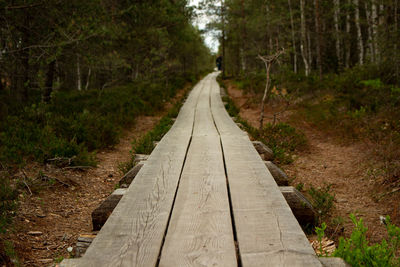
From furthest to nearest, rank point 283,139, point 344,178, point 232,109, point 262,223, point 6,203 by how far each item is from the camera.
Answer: point 232,109 → point 283,139 → point 344,178 → point 6,203 → point 262,223

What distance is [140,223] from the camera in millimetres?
2338

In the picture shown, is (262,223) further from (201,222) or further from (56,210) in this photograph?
(56,210)

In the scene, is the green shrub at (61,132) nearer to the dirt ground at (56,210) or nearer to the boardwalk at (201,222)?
the dirt ground at (56,210)

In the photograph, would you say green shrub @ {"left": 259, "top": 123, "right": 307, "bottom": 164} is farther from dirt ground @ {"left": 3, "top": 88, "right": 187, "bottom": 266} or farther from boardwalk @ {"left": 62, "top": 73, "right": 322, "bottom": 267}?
A: dirt ground @ {"left": 3, "top": 88, "right": 187, "bottom": 266}

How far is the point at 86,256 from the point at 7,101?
38.6 ft

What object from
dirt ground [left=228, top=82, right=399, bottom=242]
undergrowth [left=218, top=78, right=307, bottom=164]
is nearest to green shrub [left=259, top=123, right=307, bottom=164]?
undergrowth [left=218, top=78, right=307, bottom=164]

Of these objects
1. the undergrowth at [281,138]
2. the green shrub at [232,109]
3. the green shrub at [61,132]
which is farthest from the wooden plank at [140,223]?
the green shrub at [232,109]

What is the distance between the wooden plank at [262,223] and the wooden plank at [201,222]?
9 centimetres

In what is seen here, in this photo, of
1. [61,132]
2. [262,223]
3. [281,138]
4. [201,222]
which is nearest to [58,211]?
[201,222]

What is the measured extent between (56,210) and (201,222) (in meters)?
2.54

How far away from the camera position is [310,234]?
314 cm

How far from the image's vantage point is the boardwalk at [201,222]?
1.89 m

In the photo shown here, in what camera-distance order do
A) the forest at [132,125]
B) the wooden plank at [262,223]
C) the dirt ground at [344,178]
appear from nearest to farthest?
the wooden plank at [262,223] → the forest at [132,125] → the dirt ground at [344,178]

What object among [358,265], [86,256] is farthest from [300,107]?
[86,256]
